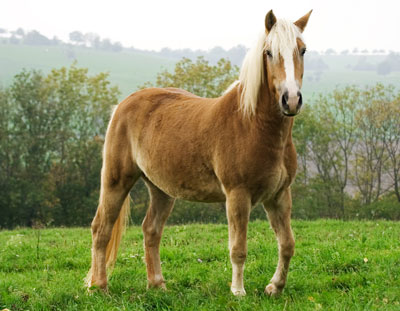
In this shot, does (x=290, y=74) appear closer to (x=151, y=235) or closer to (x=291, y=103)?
(x=291, y=103)

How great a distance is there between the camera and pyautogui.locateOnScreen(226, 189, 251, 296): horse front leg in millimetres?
4477

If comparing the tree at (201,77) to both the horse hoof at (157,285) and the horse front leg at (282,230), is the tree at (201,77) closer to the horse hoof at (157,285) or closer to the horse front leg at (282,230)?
the horse hoof at (157,285)

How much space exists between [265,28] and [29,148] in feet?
100

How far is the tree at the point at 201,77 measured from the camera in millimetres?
34000

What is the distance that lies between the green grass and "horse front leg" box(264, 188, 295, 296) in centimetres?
16

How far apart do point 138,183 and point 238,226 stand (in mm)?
28952

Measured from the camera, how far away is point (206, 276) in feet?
19.3

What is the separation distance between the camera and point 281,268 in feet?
16.0

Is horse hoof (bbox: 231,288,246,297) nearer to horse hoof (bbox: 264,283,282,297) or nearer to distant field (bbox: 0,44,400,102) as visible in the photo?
horse hoof (bbox: 264,283,282,297)

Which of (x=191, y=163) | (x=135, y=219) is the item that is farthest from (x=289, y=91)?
(x=135, y=219)

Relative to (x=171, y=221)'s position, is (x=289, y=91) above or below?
above

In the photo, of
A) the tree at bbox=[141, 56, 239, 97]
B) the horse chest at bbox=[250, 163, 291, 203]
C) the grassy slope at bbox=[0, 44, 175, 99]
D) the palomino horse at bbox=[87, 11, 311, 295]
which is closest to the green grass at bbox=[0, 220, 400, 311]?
the palomino horse at bbox=[87, 11, 311, 295]

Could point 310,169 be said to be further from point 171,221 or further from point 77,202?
point 77,202

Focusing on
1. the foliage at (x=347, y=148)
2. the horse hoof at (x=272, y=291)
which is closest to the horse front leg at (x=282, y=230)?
the horse hoof at (x=272, y=291)
